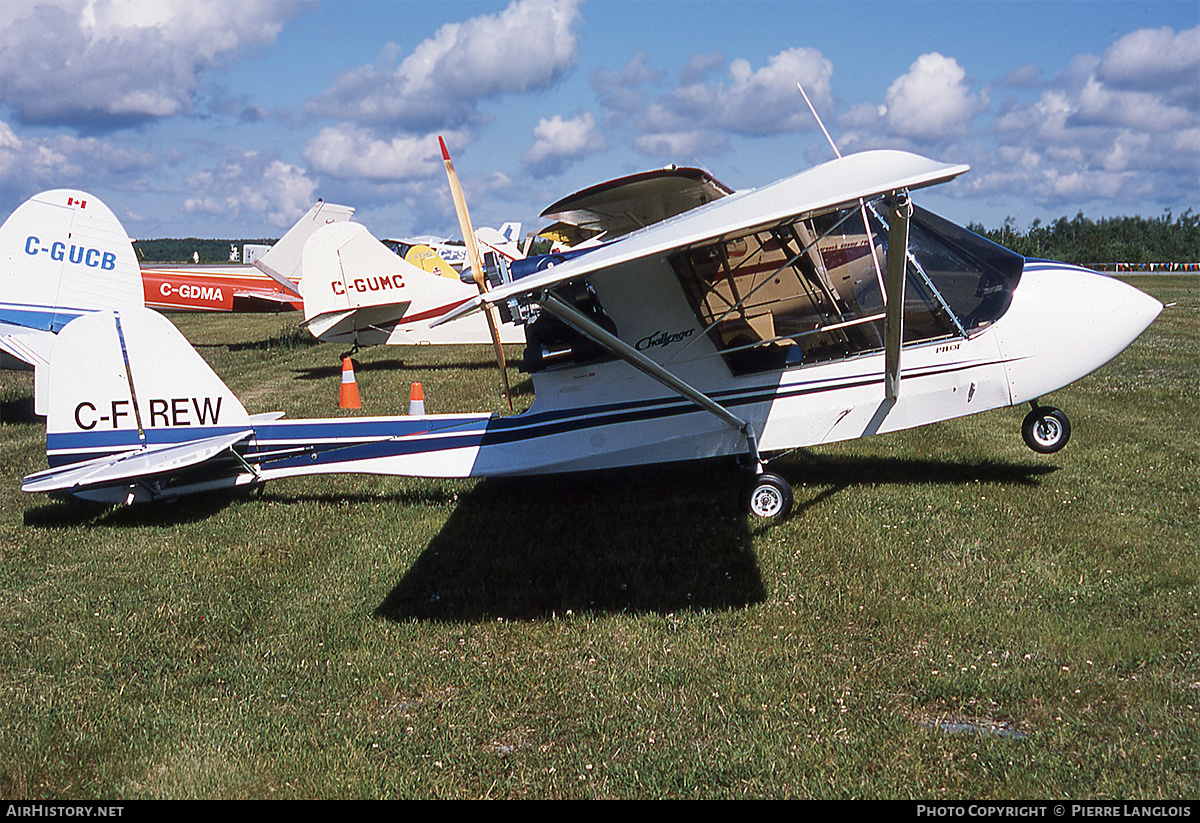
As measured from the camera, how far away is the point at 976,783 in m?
3.29

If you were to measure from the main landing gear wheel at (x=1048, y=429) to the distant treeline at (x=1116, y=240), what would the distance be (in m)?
60.8

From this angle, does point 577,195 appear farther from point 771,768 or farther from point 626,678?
point 771,768

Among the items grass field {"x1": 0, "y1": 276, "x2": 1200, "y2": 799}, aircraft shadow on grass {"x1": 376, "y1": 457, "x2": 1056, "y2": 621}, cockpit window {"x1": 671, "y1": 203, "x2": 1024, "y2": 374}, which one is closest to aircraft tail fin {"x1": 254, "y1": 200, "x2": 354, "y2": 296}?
→ grass field {"x1": 0, "y1": 276, "x2": 1200, "y2": 799}

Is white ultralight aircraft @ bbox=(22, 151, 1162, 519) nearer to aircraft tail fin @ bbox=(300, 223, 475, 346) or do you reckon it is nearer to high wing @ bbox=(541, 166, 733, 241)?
high wing @ bbox=(541, 166, 733, 241)

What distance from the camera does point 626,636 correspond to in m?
4.76

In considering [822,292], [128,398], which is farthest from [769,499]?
[128,398]

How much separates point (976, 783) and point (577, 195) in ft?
18.4

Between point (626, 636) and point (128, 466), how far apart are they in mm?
4474

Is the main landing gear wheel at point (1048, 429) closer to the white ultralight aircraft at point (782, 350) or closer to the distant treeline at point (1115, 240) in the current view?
the white ultralight aircraft at point (782, 350)

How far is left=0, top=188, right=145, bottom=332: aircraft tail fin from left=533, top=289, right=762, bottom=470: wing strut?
9.94m

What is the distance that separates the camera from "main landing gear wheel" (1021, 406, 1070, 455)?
276 inches

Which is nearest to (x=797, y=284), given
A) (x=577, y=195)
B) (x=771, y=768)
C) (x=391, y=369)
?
(x=577, y=195)

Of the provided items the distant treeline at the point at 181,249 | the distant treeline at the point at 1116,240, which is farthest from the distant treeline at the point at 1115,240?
the distant treeline at the point at 181,249

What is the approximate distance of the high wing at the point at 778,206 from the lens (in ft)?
13.8
